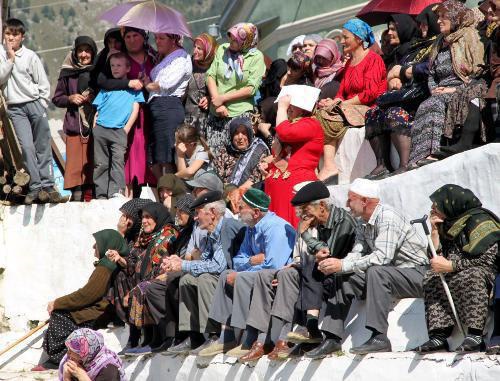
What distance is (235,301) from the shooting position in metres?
12.4

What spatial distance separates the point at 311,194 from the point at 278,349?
1312mm

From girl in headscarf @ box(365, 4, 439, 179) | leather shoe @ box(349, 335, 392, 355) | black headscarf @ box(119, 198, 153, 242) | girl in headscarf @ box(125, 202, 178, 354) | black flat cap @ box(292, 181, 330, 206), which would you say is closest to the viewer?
leather shoe @ box(349, 335, 392, 355)

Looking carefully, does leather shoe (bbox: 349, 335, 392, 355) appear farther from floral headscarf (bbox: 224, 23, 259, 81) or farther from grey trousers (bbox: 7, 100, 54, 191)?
grey trousers (bbox: 7, 100, 54, 191)

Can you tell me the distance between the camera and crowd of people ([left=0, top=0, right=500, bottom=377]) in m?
11.3

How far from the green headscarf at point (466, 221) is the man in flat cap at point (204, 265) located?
2.62 m

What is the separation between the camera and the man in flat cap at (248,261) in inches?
488

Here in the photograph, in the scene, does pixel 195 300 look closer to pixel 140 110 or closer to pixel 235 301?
pixel 235 301

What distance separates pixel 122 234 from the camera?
14.7 meters

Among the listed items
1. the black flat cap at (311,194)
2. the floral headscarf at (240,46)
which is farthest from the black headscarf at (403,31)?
the black flat cap at (311,194)

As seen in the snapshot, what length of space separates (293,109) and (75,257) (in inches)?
127

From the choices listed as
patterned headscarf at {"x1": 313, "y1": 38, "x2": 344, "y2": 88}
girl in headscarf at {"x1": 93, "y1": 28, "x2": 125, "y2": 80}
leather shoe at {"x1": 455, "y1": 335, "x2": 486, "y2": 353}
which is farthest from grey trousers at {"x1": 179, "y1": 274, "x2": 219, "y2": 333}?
girl in headscarf at {"x1": 93, "y1": 28, "x2": 125, "y2": 80}

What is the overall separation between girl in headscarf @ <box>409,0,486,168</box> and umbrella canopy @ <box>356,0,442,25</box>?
2133mm

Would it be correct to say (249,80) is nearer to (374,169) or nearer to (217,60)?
(217,60)

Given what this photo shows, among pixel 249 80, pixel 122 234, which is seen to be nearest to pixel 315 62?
pixel 249 80
